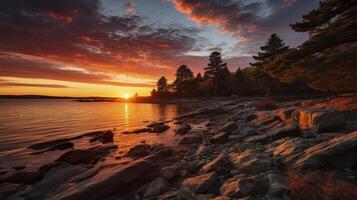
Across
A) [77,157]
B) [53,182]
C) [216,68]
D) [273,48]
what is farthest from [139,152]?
[216,68]

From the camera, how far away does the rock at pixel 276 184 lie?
12.6 ft

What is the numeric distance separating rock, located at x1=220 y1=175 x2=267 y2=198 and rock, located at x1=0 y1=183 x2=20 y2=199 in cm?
724

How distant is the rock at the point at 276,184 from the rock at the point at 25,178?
28.0 ft

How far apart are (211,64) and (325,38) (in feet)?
164

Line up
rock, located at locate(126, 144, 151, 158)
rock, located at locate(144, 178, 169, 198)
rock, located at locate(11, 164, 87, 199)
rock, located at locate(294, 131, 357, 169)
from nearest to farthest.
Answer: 1. rock, located at locate(294, 131, 357, 169)
2. rock, located at locate(144, 178, 169, 198)
3. rock, located at locate(11, 164, 87, 199)
4. rock, located at locate(126, 144, 151, 158)

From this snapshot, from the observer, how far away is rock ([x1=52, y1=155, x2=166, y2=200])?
5547 millimetres

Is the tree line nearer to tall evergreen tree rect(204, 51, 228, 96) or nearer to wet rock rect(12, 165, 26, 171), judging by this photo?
wet rock rect(12, 165, 26, 171)

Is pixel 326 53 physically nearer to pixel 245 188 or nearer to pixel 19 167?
pixel 245 188

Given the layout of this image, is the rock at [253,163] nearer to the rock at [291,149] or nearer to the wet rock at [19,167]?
the rock at [291,149]

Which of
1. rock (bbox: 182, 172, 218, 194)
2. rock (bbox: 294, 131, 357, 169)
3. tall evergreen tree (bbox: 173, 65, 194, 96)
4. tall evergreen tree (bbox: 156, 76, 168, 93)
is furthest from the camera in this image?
tall evergreen tree (bbox: 156, 76, 168, 93)

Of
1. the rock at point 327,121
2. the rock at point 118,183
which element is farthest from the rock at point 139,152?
the rock at point 327,121

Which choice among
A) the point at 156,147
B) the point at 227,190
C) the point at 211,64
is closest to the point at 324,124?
the point at 227,190

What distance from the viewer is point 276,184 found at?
4062mm

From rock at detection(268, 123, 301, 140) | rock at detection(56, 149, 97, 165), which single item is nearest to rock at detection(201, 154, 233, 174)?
rock at detection(268, 123, 301, 140)
